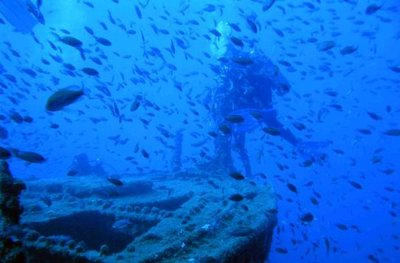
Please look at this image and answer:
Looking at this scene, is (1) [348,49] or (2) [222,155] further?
(2) [222,155]

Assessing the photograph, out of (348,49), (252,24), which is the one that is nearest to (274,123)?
(348,49)

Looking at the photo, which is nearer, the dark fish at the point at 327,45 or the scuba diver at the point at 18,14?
the dark fish at the point at 327,45

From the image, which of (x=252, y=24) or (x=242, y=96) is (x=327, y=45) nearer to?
(x=252, y=24)

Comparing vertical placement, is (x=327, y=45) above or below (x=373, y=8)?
below

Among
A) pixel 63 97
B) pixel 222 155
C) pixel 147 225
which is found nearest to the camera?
pixel 63 97

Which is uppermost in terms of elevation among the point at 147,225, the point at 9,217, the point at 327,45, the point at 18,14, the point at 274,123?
the point at 18,14

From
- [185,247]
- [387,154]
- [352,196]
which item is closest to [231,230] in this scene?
[185,247]

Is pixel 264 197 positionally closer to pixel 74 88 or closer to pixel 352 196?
pixel 74 88

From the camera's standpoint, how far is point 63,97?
4.96m

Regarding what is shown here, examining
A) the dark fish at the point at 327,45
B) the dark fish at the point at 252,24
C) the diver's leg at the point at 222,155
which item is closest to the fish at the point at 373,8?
the dark fish at the point at 327,45

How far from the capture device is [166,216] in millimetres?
6910

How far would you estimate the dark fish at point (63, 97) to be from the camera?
4.91 meters

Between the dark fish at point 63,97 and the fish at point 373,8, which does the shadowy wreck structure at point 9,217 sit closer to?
the dark fish at point 63,97

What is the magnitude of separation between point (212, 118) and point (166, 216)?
9078 millimetres
